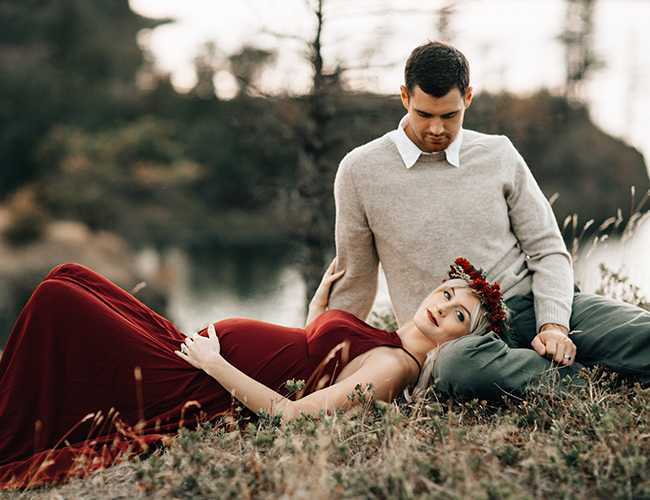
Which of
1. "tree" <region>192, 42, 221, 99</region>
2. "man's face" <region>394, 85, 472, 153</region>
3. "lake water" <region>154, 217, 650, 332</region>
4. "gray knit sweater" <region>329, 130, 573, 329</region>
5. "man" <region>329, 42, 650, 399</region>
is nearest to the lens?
"man" <region>329, 42, 650, 399</region>

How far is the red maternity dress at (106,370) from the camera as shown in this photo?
7.33 ft

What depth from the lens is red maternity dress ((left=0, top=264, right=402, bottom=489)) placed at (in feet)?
7.33

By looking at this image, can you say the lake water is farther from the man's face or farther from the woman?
the woman

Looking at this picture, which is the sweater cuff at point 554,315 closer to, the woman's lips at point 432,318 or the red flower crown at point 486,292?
the red flower crown at point 486,292

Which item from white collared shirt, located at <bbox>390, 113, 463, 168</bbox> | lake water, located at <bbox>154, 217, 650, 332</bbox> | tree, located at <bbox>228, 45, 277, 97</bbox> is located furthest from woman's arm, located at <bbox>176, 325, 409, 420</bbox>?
tree, located at <bbox>228, 45, 277, 97</bbox>

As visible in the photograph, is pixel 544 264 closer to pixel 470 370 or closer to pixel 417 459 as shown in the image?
pixel 470 370

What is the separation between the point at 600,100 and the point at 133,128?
22.7 metres

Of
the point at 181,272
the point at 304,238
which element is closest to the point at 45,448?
the point at 304,238

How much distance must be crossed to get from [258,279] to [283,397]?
12.3 meters

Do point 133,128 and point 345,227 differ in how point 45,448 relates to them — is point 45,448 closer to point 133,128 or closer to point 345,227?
point 345,227

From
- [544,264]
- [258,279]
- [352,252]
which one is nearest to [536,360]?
[544,264]

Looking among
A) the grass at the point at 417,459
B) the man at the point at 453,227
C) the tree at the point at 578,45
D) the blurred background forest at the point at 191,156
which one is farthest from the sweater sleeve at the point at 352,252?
the tree at the point at 578,45

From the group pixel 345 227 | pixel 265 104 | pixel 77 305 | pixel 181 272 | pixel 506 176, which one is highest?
pixel 265 104

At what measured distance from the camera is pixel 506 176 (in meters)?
2.84
